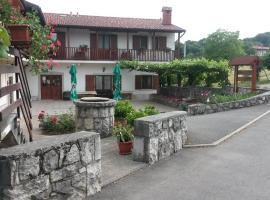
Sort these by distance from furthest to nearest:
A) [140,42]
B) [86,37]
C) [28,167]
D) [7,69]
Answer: [140,42]
[86,37]
[7,69]
[28,167]

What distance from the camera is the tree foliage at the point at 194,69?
24328 mm

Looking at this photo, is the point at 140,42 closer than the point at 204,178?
No

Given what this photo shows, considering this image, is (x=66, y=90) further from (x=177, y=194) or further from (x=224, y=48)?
(x=224, y=48)

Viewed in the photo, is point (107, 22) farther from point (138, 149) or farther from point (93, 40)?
point (138, 149)

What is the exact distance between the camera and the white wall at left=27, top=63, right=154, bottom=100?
28672 mm

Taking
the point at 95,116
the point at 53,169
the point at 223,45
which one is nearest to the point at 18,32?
the point at 53,169

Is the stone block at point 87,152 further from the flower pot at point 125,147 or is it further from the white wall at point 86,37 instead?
the white wall at point 86,37

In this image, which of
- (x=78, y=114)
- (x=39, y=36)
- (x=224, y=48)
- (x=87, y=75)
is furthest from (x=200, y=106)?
(x=224, y=48)

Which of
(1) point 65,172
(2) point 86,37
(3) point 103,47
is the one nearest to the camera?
(1) point 65,172

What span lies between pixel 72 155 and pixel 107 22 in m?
26.8

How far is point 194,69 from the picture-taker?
24.6m

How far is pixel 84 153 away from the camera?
5891mm

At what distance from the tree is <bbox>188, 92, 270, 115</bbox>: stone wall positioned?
109ft

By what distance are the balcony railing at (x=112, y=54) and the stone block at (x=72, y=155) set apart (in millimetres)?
23282
